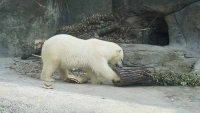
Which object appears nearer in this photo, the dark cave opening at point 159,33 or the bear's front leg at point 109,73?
the bear's front leg at point 109,73

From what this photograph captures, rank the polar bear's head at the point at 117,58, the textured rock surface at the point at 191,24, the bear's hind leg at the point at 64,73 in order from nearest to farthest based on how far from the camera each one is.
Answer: the polar bear's head at the point at 117,58 < the bear's hind leg at the point at 64,73 < the textured rock surface at the point at 191,24

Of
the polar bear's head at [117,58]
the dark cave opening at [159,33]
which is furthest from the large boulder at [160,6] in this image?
the polar bear's head at [117,58]

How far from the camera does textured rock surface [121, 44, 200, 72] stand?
31.6 ft

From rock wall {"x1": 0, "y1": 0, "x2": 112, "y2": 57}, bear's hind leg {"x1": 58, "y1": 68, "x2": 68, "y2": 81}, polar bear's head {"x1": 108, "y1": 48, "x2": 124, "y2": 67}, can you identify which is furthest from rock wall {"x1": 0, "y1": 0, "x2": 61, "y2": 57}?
polar bear's head {"x1": 108, "y1": 48, "x2": 124, "y2": 67}

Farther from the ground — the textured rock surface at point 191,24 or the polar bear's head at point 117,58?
the textured rock surface at point 191,24

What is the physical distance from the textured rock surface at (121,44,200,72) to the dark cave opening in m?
1.91

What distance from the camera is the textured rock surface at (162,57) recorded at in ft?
31.6

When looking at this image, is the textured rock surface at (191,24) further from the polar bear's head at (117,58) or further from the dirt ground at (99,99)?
the dirt ground at (99,99)

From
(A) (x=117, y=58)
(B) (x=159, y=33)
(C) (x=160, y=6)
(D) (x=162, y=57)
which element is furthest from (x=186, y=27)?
(A) (x=117, y=58)

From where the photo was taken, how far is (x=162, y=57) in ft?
32.8

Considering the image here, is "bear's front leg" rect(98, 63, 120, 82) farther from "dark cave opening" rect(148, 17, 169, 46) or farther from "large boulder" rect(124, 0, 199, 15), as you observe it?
"dark cave opening" rect(148, 17, 169, 46)

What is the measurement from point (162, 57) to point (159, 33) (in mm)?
3171

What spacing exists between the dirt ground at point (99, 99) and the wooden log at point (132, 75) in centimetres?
15

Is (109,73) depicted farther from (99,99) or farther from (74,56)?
(99,99)
